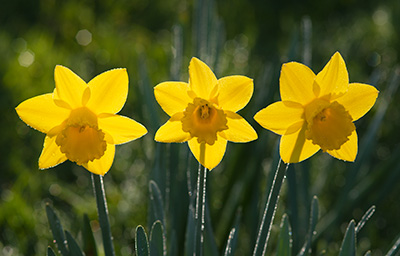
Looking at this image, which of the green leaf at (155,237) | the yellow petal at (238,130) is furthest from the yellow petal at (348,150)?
the green leaf at (155,237)

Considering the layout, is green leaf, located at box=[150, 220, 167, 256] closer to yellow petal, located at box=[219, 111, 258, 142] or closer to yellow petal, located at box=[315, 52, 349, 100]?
yellow petal, located at box=[219, 111, 258, 142]

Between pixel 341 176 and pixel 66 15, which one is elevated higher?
pixel 66 15

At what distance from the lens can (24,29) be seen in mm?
2629

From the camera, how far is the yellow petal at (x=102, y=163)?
72cm

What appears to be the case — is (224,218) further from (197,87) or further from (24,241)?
(197,87)

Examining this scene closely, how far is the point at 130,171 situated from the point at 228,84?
0.98 metres

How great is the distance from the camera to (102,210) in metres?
0.79

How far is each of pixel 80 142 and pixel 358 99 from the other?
392 millimetres

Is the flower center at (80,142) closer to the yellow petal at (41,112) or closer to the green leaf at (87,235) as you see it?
the yellow petal at (41,112)

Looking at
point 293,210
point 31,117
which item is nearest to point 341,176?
point 293,210

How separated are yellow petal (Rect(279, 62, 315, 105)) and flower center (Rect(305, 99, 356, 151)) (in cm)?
2

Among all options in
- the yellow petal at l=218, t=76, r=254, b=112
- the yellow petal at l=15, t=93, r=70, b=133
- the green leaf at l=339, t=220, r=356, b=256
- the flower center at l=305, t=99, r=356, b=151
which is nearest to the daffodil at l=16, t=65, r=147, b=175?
the yellow petal at l=15, t=93, r=70, b=133

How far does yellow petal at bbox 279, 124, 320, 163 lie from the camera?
2.33 feet

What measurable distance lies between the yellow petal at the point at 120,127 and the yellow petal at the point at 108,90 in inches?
0.6
